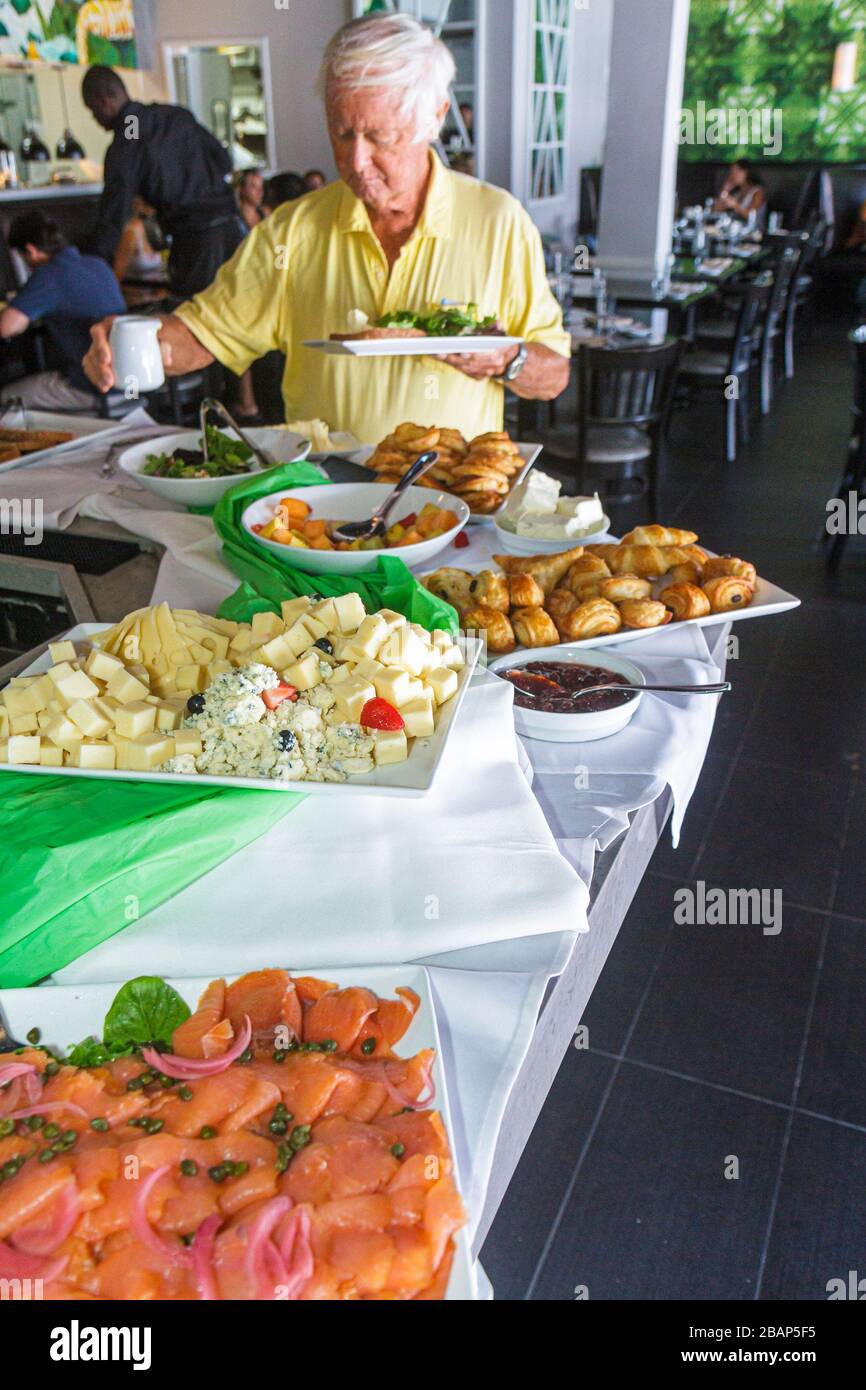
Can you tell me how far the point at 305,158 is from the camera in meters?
9.42

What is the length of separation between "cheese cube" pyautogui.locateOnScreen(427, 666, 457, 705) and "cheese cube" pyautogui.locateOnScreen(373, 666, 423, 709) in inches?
1.8

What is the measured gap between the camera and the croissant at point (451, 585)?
159 cm

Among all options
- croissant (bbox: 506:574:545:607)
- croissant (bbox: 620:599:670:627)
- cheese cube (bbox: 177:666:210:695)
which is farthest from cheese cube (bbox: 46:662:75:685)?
croissant (bbox: 620:599:670:627)

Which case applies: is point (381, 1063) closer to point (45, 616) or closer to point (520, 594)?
point (520, 594)

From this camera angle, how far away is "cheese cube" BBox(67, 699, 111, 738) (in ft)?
3.71

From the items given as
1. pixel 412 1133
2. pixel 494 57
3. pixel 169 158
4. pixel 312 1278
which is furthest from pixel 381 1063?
pixel 494 57

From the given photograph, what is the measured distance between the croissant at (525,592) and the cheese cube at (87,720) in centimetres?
69

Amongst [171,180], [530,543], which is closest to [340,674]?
[530,543]

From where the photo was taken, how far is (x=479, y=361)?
2223mm

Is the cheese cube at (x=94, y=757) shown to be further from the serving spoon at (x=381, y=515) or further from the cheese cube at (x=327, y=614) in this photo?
the serving spoon at (x=381, y=515)

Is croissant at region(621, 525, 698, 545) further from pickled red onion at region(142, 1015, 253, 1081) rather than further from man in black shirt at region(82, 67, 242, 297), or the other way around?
man in black shirt at region(82, 67, 242, 297)

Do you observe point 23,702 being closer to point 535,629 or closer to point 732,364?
point 535,629
